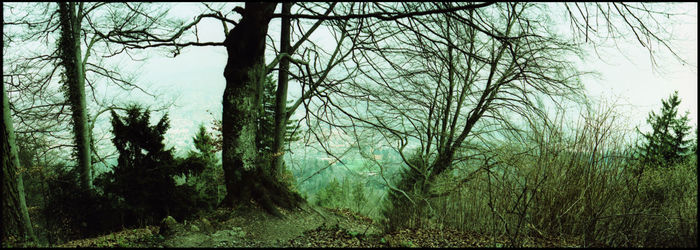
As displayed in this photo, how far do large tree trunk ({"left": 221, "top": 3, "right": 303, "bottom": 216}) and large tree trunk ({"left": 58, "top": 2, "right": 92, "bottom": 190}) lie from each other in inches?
251

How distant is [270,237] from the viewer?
13.5 ft

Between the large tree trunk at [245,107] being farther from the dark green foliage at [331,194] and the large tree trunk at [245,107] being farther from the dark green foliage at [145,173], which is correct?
the dark green foliage at [331,194]

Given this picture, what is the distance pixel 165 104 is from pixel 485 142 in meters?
9.40

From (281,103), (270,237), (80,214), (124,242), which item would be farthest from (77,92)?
(270,237)

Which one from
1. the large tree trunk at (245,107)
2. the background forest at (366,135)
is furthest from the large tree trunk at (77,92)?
the large tree trunk at (245,107)

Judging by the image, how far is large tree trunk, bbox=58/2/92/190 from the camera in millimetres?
8828

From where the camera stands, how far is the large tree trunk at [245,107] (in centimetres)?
448

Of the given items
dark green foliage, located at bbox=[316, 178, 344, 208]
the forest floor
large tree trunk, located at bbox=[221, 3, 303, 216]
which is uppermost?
large tree trunk, located at bbox=[221, 3, 303, 216]

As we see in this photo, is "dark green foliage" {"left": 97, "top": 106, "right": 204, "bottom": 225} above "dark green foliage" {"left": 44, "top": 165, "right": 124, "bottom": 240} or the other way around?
above

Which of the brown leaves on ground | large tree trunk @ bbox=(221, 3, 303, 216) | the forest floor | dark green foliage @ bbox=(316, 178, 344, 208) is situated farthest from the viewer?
dark green foliage @ bbox=(316, 178, 344, 208)

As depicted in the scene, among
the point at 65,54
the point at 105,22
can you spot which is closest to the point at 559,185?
the point at 105,22

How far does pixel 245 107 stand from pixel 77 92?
7.06 meters

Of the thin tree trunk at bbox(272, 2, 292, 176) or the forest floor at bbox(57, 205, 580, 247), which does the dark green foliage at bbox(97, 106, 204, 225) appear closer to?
the thin tree trunk at bbox(272, 2, 292, 176)

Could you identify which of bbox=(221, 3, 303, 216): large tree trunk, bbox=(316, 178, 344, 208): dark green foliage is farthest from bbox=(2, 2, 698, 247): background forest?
bbox=(316, 178, 344, 208): dark green foliage
